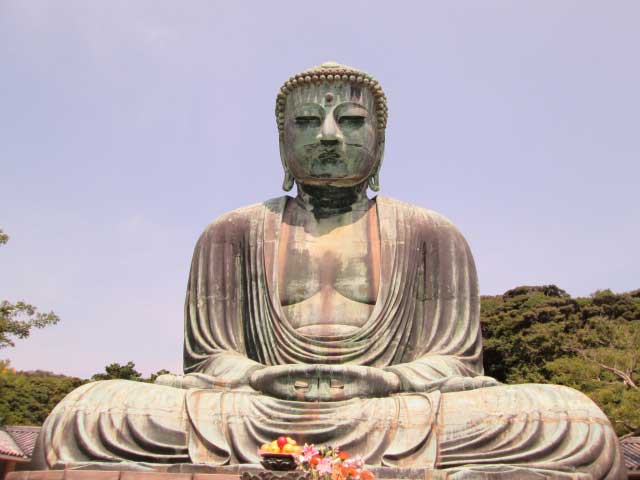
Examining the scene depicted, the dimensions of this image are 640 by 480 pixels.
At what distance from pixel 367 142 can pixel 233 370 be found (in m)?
2.70

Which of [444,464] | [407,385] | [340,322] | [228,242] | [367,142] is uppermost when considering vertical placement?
[367,142]

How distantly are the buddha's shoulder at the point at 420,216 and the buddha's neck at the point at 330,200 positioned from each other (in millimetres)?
244

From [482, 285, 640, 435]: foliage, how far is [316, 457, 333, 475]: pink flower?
51.8 ft

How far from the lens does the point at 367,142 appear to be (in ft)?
27.3

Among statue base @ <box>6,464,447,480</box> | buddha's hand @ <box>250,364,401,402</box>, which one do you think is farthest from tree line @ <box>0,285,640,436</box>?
statue base @ <box>6,464,447,480</box>

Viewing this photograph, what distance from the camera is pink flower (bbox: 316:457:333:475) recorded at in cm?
414

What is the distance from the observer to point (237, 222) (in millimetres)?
8414

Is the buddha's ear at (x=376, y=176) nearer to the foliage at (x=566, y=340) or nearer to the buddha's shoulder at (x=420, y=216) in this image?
the buddha's shoulder at (x=420, y=216)

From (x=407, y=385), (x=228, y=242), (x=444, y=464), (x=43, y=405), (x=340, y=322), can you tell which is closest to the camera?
(x=444, y=464)

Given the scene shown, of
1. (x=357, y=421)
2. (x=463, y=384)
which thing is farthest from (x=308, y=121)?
(x=357, y=421)

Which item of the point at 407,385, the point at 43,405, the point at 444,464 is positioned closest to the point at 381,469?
the point at 444,464

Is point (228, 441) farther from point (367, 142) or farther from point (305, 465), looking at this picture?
point (367, 142)

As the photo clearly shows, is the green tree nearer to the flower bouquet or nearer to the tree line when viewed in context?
the tree line

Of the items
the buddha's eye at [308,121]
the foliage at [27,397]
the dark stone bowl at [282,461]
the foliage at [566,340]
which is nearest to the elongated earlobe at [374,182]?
the buddha's eye at [308,121]
